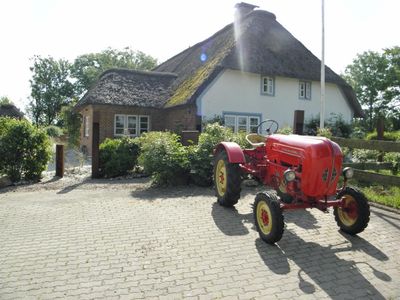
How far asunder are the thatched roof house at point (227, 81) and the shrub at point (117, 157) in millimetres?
5750

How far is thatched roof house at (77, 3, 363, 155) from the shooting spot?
17125 mm

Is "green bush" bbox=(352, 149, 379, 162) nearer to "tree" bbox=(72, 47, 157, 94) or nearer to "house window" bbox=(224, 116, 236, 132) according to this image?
"house window" bbox=(224, 116, 236, 132)

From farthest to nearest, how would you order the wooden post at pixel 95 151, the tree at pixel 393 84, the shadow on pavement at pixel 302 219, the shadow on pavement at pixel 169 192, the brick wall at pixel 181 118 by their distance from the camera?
the tree at pixel 393 84
the brick wall at pixel 181 118
the wooden post at pixel 95 151
the shadow on pavement at pixel 169 192
the shadow on pavement at pixel 302 219

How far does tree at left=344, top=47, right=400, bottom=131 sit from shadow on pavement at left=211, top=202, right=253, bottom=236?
36991mm

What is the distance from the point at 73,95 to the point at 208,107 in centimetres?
4322

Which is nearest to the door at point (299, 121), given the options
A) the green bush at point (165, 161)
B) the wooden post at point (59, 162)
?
the green bush at point (165, 161)

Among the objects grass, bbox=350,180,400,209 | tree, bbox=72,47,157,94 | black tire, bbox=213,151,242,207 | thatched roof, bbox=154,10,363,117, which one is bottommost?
grass, bbox=350,180,400,209

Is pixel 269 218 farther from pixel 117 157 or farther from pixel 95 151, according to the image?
pixel 95 151

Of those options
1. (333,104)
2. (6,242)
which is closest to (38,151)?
(6,242)

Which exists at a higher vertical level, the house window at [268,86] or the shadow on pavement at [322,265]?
the house window at [268,86]

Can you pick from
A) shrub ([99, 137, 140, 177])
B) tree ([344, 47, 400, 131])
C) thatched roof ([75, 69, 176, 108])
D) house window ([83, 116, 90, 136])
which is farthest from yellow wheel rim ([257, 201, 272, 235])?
tree ([344, 47, 400, 131])

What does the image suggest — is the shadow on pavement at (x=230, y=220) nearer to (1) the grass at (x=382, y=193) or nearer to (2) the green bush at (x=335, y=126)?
(1) the grass at (x=382, y=193)

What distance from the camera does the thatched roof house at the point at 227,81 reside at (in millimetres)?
17125

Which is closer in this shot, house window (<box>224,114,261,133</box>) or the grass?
the grass
